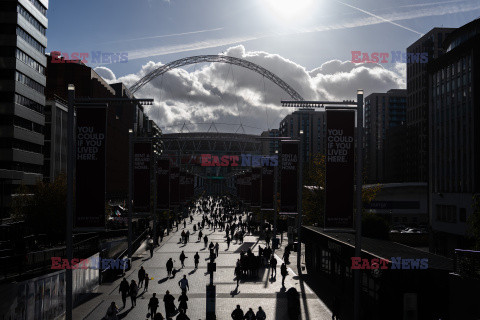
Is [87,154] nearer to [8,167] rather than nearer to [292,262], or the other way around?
[292,262]

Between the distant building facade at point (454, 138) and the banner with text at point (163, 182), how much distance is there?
97.8ft

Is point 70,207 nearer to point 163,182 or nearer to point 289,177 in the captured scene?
point 289,177

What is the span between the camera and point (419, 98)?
382 ft

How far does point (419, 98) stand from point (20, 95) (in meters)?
88.9

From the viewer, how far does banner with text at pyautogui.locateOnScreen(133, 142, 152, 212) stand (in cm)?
3525

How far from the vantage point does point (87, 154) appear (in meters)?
18.3

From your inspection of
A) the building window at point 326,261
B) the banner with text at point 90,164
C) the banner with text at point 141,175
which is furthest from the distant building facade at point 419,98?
the banner with text at point 90,164

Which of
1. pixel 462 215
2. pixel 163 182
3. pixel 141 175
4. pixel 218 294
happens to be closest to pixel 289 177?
pixel 141 175

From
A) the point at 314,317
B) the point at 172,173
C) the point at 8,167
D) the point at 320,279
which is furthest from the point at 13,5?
the point at 314,317

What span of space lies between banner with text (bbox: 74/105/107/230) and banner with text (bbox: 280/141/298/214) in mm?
19035

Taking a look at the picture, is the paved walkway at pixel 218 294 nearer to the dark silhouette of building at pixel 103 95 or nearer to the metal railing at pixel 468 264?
the metal railing at pixel 468 264

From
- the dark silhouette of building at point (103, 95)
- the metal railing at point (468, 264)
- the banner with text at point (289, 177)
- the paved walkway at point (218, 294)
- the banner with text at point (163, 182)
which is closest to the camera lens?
the metal railing at point (468, 264)

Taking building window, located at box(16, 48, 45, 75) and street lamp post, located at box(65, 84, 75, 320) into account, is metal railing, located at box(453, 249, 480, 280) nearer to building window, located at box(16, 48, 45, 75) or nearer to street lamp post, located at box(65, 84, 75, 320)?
street lamp post, located at box(65, 84, 75, 320)

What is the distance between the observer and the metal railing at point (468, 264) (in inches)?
694
